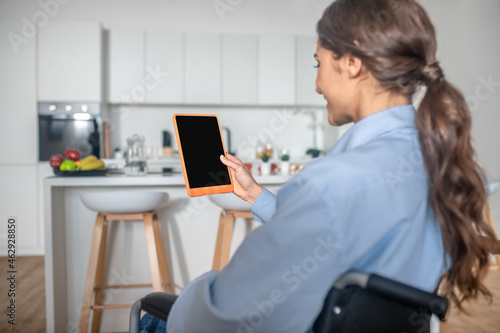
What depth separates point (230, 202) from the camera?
2543mm

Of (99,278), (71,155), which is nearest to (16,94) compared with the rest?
(71,155)

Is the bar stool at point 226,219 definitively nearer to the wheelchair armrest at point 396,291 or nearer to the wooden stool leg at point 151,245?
the wooden stool leg at point 151,245

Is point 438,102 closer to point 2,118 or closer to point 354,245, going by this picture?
point 354,245

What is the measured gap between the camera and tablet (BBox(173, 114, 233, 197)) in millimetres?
1230

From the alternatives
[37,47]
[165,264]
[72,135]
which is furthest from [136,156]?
[37,47]

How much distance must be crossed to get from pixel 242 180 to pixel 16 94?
4053 mm

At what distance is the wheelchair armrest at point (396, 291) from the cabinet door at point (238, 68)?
4434 millimetres

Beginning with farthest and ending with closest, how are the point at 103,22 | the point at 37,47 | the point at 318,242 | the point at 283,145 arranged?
the point at 283,145, the point at 103,22, the point at 37,47, the point at 318,242

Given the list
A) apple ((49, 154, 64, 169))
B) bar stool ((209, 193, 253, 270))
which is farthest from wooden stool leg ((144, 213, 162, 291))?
apple ((49, 154, 64, 169))

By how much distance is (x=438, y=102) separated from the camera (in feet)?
2.63

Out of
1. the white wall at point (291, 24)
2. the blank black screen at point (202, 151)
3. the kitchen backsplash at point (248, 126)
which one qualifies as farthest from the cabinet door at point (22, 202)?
the blank black screen at point (202, 151)

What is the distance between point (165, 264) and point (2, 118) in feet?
9.72

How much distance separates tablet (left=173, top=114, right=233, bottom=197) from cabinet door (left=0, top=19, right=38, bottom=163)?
3894 millimetres

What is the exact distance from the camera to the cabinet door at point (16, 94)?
4609 millimetres
